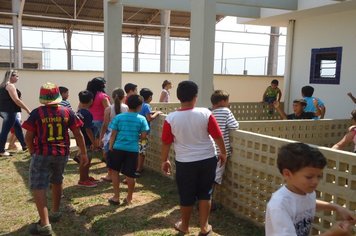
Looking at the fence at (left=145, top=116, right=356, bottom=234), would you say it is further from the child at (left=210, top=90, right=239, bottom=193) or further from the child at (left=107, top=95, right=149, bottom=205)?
the child at (left=107, top=95, right=149, bottom=205)

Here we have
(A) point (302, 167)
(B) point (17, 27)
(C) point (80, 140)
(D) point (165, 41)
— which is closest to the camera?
(A) point (302, 167)

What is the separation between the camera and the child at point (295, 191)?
195 centimetres

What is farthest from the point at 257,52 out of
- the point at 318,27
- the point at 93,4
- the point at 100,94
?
the point at 100,94

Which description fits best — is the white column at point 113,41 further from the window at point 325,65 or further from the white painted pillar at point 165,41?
the white painted pillar at point 165,41

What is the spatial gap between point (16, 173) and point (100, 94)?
6.59ft

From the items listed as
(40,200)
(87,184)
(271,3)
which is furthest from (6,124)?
(271,3)

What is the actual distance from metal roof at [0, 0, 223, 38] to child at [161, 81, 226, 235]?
12.2 metres

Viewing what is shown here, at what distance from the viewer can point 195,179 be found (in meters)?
4.05

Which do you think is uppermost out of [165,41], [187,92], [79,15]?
[79,15]

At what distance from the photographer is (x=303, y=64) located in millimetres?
10469

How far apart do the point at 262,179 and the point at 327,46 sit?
638 centimetres

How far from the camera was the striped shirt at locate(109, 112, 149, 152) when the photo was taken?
499 centimetres

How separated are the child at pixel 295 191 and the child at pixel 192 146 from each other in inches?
75.4

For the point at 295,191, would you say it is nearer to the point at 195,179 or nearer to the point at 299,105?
the point at 195,179
